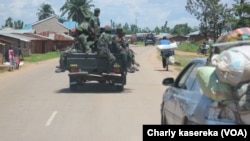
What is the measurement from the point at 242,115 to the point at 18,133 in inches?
220

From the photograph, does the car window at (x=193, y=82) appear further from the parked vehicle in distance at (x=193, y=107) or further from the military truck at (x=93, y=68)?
the military truck at (x=93, y=68)

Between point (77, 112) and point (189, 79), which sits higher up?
point (189, 79)

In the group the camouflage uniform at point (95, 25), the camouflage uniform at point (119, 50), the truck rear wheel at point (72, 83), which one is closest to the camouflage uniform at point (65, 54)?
the truck rear wheel at point (72, 83)

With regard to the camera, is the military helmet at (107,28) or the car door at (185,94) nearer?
the car door at (185,94)

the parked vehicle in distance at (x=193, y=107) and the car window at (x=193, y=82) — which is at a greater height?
the car window at (x=193, y=82)

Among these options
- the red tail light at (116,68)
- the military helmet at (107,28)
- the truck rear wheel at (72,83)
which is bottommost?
the truck rear wheel at (72,83)

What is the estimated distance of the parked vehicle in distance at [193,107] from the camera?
4680mm

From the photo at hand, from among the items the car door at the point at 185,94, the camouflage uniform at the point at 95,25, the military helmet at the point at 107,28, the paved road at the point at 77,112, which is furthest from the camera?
the military helmet at the point at 107,28

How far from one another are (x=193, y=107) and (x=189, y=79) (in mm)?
1209

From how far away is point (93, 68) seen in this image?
645 inches

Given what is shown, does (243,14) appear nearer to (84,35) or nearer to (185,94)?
(84,35)

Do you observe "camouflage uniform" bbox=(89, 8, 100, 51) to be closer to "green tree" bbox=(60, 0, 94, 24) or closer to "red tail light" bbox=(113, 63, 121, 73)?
"red tail light" bbox=(113, 63, 121, 73)

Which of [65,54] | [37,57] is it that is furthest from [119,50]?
[37,57]

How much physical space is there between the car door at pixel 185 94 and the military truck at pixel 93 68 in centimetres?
918
